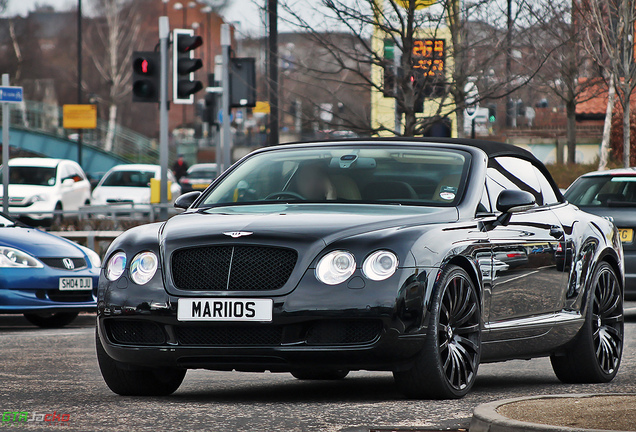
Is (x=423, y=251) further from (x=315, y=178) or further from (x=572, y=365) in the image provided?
(x=572, y=365)

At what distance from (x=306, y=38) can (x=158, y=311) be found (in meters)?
13.9

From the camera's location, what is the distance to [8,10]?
83.8 metres

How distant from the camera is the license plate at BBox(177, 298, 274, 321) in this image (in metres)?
6.61

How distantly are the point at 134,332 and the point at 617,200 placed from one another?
7.95m

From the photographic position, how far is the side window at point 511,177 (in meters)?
8.05

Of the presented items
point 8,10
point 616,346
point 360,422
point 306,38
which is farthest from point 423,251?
point 8,10

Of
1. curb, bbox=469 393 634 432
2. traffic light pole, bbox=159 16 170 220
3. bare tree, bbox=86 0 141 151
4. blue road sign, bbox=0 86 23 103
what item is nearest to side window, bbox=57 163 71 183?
traffic light pole, bbox=159 16 170 220

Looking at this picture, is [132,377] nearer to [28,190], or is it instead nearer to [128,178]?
[28,190]

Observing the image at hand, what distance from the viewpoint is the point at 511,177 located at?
8.40 meters

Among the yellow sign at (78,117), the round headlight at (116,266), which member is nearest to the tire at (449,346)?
the round headlight at (116,266)

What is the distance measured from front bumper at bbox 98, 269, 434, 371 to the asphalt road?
9.4 inches

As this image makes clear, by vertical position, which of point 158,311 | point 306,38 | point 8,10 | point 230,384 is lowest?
point 230,384

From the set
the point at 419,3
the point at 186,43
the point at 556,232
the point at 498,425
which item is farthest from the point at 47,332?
the point at 419,3

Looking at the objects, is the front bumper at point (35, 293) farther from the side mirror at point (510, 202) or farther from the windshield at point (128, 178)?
the windshield at point (128, 178)
